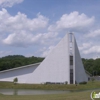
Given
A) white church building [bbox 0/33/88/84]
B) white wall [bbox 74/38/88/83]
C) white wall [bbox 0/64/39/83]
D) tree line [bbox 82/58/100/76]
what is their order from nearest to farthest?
white church building [bbox 0/33/88/84]
white wall [bbox 74/38/88/83]
white wall [bbox 0/64/39/83]
tree line [bbox 82/58/100/76]

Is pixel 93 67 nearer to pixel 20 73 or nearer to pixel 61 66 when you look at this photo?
pixel 20 73

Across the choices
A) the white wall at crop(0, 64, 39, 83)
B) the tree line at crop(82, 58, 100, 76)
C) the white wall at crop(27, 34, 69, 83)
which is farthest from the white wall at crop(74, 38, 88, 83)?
the tree line at crop(82, 58, 100, 76)

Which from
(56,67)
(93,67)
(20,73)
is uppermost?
(93,67)

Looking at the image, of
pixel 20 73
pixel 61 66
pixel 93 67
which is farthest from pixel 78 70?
pixel 93 67

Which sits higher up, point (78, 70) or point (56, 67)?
point (56, 67)

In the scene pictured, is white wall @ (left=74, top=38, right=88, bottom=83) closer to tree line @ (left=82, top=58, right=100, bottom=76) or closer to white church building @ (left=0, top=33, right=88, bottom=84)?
white church building @ (left=0, top=33, right=88, bottom=84)

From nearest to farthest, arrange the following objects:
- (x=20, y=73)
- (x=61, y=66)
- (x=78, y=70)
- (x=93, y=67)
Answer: (x=61, y=66) → (x=78, y=70) → (x=20, y=73) → (x=93, y=67)

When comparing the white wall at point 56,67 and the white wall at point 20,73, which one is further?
the white wall at point 20,73

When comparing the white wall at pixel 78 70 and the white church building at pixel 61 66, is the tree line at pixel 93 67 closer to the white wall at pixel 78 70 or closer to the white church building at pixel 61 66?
the white wall at pixel 78 70

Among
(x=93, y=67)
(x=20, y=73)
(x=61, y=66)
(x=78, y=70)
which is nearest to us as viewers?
(x=61, y=66)

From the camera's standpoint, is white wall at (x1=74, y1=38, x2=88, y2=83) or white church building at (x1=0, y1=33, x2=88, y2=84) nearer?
white church building at (x1=0, y1=33, x2=88, y2=84)

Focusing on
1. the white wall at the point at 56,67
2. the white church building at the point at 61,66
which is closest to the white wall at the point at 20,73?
the white church building at the point at 61,66

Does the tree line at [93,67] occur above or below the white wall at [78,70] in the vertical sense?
above

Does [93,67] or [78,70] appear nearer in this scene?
[78,70]
